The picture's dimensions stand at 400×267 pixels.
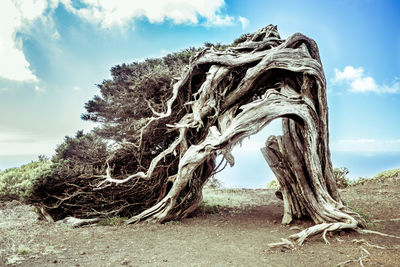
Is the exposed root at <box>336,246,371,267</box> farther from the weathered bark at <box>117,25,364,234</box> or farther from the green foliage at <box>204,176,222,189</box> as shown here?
the green foliage at <box>204,176,222,189</box>

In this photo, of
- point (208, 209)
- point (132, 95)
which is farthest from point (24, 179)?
point (208, 209)

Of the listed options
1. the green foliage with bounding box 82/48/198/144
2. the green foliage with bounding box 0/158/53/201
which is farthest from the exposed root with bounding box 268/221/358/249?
the green foliage with bounding box 0/158/53/201

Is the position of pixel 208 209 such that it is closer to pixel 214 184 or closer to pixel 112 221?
pixel 112 221

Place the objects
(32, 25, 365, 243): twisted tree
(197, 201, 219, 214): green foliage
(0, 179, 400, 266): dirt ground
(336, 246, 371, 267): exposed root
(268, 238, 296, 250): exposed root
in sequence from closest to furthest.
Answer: (336, 246, 371, 267): exposed root
(0, 179, 400, 266): dirt ground
(268, 238, 296, 250): exposed root
(32, 25, 365, 243): twisted tree
(197, 201, 219, 214): green foliage

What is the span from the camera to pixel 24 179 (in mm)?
9984

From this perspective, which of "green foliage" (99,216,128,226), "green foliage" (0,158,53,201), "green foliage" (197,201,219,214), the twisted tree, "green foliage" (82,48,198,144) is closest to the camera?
the twisted tree

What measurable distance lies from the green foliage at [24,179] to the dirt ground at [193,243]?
0.90 meters

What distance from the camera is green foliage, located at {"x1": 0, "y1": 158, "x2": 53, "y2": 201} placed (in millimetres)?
7754

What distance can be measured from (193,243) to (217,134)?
2.29 metres

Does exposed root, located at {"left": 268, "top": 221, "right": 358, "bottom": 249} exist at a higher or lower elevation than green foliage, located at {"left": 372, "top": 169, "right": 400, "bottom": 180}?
lower

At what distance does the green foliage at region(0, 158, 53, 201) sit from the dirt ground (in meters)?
0.90

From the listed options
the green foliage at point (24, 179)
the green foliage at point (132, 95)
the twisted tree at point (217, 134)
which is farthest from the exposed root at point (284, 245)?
the green foliage at point (24, 179)

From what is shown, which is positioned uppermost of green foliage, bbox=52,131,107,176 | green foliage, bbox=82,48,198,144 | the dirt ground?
green foliage, bbox=82,48,198,144

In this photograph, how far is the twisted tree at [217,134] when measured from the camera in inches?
267
